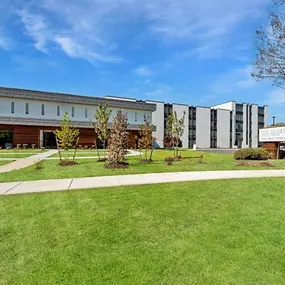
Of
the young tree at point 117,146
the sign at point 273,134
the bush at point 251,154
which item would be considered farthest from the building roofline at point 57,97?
the bush at point 251,154

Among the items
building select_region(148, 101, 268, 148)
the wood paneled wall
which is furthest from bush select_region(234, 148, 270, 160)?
building select_region(148, 101, 268, 148)

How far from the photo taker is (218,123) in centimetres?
6725

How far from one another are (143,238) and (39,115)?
29.9m

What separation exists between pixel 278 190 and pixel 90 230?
5.32m

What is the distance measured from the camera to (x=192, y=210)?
553 centimetres

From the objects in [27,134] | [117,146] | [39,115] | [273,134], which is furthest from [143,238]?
[39,115]

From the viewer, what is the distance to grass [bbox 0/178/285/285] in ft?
11.3

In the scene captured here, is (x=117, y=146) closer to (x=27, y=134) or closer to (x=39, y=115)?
(x=27, y=134)

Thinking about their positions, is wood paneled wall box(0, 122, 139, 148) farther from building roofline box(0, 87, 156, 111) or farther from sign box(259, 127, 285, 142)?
sign box(259, 127, 285, 142)

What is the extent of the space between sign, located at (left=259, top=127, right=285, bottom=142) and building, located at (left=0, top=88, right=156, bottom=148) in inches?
701

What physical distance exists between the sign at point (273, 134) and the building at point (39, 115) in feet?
58.4

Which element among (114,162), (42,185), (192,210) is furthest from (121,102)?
(192,210)

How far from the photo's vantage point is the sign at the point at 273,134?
18.6 meters

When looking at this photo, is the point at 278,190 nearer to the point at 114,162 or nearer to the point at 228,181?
the point at 228,181
